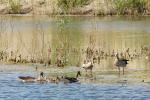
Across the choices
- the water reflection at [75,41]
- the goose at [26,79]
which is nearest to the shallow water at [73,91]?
the goose at [26,79]

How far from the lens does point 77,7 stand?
2901 inches

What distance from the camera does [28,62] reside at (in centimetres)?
2717

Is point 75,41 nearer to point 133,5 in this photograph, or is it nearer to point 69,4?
point 133,5

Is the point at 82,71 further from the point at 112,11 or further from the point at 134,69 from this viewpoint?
the point at 112,11

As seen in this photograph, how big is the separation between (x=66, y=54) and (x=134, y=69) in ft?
13.5

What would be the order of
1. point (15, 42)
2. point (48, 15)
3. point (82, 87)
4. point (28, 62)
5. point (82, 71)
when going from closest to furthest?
point (82, 87) < point (82, 71) < point (28, 62) < point (15, 42) < point (48, 15)

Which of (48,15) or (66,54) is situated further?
(48,15)

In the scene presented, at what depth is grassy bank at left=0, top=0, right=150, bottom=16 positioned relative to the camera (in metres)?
69.7

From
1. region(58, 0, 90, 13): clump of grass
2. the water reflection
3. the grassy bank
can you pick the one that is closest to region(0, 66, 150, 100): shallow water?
the water reflection

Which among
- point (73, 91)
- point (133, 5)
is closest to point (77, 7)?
point (133, 5)

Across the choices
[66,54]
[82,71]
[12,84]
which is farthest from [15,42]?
[12,84]

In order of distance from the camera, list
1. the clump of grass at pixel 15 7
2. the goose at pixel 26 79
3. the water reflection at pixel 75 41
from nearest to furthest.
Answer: the goose at pixel 26 79 < the water reflection at pixel 75 41 < the clump of grass at pixel 15 7

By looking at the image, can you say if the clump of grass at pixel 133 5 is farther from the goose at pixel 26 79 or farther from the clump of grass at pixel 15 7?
the goose at pixel 26 79

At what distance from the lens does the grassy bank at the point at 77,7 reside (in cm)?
6969
